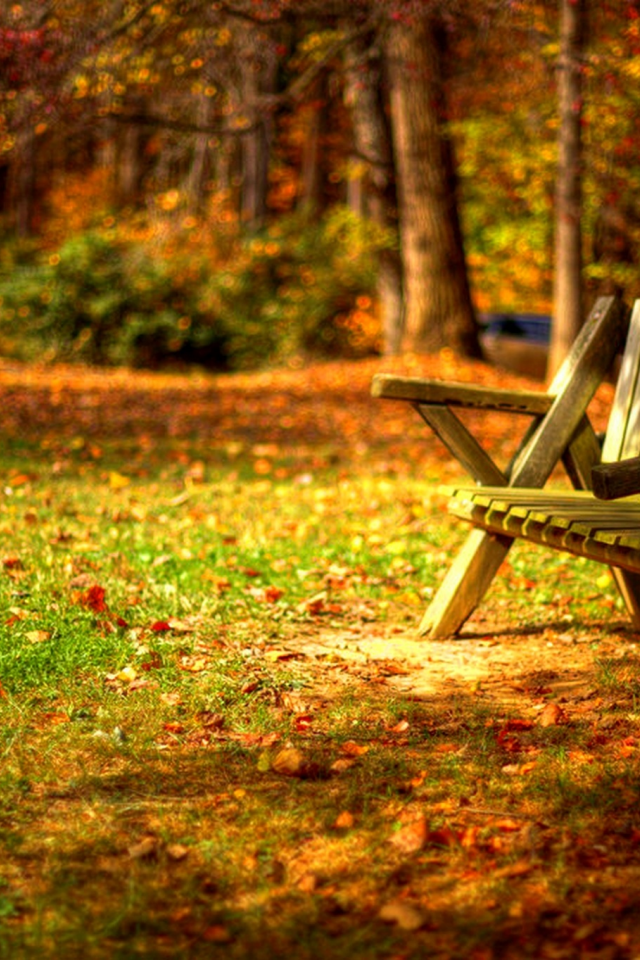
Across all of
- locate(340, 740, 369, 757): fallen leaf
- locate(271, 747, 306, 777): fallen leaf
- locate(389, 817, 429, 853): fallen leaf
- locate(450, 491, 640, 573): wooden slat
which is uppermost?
locate(450, 491, 640, 573): wooden slat

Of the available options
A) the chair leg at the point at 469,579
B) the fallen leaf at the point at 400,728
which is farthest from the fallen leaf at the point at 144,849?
the chair leg at the point at 469,579

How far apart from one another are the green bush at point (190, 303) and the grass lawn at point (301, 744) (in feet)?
35.0

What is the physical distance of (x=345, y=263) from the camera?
58.6 ft

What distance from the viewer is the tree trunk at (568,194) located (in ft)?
37.8

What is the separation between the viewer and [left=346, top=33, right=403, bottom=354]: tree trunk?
1455 cm

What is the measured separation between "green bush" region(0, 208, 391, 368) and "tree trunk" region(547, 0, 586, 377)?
537cm

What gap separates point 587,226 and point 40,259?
30.4 ft

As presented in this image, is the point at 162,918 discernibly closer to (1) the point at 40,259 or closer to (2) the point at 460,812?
Answer: (2) the point at 460,812

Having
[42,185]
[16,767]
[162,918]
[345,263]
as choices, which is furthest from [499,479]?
[42,185]

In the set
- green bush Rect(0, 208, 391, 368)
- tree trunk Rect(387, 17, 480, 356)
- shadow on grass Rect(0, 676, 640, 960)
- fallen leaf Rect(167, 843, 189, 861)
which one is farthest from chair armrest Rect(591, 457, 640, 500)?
green bush Rect(0, 208, 391, 368)

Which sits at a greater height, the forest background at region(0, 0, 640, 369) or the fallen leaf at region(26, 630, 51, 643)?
the forest background at region(0, 0, 640, 369)

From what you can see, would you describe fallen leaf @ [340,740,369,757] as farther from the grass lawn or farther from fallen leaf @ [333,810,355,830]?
fallen leaf @ [333,810,355,830]

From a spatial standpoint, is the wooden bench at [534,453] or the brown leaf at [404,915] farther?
the wooden bench at [534,453]

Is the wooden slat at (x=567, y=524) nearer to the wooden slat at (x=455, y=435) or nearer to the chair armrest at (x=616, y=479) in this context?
the wooden slat at (x=455, y=435)
